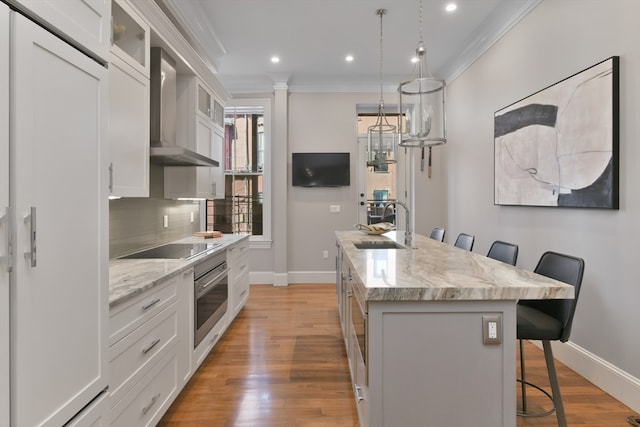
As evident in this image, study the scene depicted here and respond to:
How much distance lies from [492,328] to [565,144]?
6.25ft

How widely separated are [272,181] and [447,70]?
9.91 feet

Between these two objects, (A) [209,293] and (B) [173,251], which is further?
(B) [173,251]

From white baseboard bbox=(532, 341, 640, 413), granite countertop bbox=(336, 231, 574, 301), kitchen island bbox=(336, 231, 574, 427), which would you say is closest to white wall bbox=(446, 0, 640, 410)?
white baseboard bbox=(532, 341, 640, 413)

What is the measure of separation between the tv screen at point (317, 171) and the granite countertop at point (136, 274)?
2.98m

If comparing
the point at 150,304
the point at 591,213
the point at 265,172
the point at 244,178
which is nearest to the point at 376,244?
the point at 591,213

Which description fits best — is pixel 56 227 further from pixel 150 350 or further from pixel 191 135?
pixel 191 135

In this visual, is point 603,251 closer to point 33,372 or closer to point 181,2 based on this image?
point 33,372

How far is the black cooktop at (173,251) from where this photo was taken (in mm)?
2396

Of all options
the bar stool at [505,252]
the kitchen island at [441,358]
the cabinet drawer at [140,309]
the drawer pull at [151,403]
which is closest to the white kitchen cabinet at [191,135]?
the cabinet drawer at [140,309]

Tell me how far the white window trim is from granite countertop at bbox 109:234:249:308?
112 inches

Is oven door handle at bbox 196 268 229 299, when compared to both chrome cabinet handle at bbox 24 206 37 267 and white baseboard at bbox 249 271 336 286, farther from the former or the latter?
white baseboard at bbox 249 271 336 286

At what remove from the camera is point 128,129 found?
2.02 m

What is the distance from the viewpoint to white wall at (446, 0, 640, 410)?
2035 millimetres

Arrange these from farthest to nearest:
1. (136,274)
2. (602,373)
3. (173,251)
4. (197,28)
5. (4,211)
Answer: (197,28)
(173,251)
(602,373)
(136,274)
(4,211)
